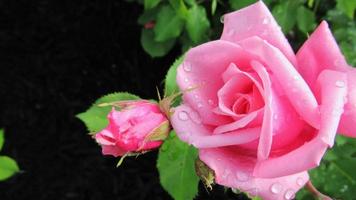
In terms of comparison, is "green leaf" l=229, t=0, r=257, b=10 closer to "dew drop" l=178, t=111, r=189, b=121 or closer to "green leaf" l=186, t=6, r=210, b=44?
"green leaf" l=186, t=6, r=210, b=44

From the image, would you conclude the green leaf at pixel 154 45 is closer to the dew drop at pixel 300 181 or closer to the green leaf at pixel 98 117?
the green leaf at pixel 98 117

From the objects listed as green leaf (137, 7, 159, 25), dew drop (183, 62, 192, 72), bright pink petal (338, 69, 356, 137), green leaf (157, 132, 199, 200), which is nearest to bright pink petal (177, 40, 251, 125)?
dew drop (183, 62, 192, 72)

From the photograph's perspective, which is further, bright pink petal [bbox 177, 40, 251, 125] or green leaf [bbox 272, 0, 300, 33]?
green leaf [bbox 272, 0, 300, 33]

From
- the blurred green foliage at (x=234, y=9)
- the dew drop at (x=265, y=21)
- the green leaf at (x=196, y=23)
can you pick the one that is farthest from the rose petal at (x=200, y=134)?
the green leaf at (x=196, y=23)

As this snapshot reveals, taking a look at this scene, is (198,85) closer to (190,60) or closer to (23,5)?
(190,60)

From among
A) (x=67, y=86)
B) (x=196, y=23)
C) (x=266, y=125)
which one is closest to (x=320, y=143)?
(x=266, y=125)

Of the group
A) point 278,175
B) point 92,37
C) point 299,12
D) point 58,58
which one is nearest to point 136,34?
point 92,37
